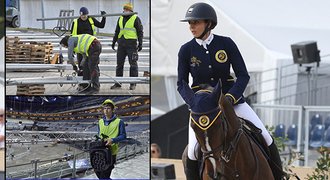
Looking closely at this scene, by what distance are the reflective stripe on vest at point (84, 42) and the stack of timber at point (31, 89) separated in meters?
0.66

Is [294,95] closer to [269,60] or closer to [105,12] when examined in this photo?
[269,60]

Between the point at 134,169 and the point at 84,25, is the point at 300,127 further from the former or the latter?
the point at 84,25

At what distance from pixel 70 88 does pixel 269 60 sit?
4796mm

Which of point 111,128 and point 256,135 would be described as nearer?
point 256,135

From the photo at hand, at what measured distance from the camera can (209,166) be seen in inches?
240

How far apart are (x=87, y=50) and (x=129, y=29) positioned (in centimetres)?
55

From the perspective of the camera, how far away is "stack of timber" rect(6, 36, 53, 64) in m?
10.5

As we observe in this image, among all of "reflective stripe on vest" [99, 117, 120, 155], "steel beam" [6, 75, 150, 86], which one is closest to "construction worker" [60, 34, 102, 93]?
"steel beam" [6, 75, 150, 86]

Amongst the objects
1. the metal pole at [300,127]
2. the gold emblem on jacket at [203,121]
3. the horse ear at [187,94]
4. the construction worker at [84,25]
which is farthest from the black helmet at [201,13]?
the metal pole at [300,127]

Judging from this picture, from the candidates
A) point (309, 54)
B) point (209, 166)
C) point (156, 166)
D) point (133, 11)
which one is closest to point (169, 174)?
point (156, 166)

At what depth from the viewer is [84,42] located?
408 inches

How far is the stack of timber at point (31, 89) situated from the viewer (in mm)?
10625

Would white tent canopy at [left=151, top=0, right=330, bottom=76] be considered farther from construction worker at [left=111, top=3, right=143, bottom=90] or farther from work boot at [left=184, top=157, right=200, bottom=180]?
work boot at [left=184, top=157, right=200, bottom=180]

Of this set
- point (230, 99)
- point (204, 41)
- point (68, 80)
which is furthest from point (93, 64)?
point (230, 99)
